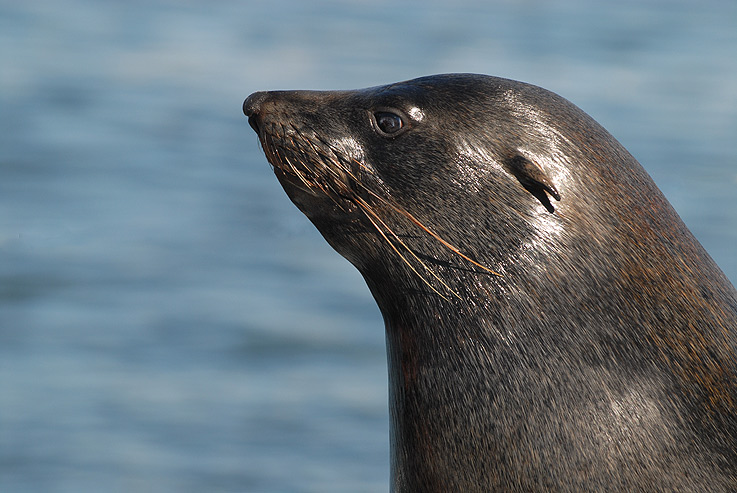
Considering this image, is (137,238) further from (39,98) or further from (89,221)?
(39,98)

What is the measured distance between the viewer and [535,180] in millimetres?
4551

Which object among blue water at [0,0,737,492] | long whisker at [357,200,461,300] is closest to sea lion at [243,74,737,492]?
long whisker at [357,200,461,300]

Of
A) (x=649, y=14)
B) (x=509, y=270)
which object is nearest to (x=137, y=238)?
(x=509, y=270)

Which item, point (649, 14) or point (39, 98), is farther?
point (649, 14)

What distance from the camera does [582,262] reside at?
4.54 m

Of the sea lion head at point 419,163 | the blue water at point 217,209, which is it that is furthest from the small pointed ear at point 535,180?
the blue water at point 217,209

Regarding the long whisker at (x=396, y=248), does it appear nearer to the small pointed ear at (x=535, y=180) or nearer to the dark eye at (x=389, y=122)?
the dark eye at (x=389, y=122)

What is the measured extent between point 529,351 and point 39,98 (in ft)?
39.9

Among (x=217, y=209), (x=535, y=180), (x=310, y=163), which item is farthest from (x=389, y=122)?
(x=217, y=209)

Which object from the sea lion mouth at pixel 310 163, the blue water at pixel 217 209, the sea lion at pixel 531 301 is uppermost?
the blue water at pixel 217 209

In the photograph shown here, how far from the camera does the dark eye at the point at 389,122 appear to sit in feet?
15.7

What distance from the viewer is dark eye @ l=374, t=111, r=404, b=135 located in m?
4.79

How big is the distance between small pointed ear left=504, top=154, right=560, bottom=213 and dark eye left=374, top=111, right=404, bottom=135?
17.1 inches

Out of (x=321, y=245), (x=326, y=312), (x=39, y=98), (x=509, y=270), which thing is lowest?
(x=509, y=270)
